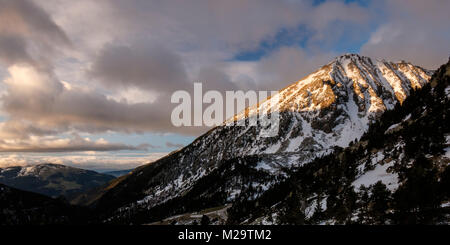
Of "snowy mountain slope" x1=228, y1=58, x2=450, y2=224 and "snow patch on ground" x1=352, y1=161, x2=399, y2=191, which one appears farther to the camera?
"snow patch on ground" x1=352, y1=161, x2=399, y2=191

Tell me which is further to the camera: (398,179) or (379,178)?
(379,178)

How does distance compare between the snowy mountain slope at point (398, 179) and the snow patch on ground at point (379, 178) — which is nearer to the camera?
the snowy mountain slope at point (398, 179)

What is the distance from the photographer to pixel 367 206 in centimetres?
6556

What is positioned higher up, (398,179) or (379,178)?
(398,179)

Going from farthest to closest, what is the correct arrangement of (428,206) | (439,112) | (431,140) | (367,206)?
1. (439,112)
2. (431,140)
3. (367,206)
4. (428,206)

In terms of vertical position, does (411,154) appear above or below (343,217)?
above
